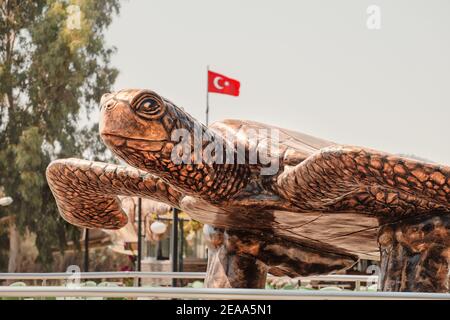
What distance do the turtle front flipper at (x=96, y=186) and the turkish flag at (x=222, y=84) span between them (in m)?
10.3

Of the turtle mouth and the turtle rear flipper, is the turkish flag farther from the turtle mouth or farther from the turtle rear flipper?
the turtle mouth

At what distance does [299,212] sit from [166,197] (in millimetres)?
817

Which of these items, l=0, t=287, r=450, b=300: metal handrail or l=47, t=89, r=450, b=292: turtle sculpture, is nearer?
l=0, t=287, r=450, b=300: metal handrail

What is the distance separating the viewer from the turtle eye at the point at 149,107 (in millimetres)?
3215

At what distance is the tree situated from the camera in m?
24.0

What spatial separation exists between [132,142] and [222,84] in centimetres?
1196

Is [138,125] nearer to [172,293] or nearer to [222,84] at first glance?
[172,293]

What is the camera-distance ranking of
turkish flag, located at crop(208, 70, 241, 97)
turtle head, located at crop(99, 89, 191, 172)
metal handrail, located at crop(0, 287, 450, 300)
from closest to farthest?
metal handrail, located at crop(0, 287, 450, 300) → turtle head, located at crop(99, 89, 191, 172) → turkish flag, located at crop(208, 70, 241, 97)

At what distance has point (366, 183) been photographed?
131 inches

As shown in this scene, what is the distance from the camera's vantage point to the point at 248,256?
4172mm

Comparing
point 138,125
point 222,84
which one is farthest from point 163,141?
point 222,84

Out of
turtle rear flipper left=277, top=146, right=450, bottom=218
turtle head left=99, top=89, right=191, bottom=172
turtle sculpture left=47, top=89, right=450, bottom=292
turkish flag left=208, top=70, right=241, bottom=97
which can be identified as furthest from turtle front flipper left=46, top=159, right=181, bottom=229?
turkish flag left=208, top=70, right=241, bottom=97
